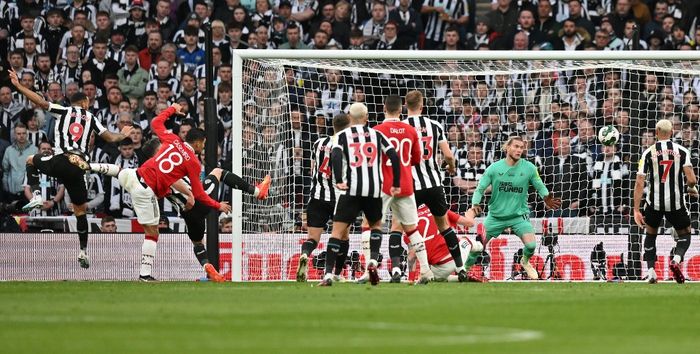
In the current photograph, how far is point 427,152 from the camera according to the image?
50.8ft

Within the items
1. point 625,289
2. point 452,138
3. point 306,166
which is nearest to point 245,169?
point 306,166

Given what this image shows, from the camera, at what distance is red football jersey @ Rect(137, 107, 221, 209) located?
16.2 meters

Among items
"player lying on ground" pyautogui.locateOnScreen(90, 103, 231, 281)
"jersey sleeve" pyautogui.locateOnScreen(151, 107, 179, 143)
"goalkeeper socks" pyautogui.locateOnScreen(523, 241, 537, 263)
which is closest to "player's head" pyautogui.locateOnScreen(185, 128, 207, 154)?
"player lying on ground" pyautogui.locateOnScreen(90, 103, 231, 281)

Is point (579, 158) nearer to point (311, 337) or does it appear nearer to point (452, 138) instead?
point (452, 138)

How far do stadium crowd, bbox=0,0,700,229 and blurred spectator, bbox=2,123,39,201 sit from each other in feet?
0.08

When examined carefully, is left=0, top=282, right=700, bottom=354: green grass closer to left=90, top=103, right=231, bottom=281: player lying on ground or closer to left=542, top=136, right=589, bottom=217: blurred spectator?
left=90, top=103, right=231, bottom=281: player lying on ground

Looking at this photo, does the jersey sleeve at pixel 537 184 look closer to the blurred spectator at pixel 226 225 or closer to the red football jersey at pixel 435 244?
the red football jersey at pixel 435 244

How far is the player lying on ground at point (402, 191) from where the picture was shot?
47.2 feet

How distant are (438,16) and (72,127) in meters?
8.02

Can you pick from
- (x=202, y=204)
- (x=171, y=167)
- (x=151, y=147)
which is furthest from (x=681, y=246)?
(x=151, y=147)

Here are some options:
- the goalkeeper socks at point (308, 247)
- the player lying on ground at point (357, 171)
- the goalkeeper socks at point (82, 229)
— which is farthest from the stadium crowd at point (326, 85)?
the player lying on ground at point (357, 171)

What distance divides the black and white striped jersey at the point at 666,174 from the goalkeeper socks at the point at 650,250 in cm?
43

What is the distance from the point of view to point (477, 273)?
18547mm

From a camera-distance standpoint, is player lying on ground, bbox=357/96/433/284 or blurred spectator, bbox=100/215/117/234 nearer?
player lying on ground, bbox=357/96/433/284
